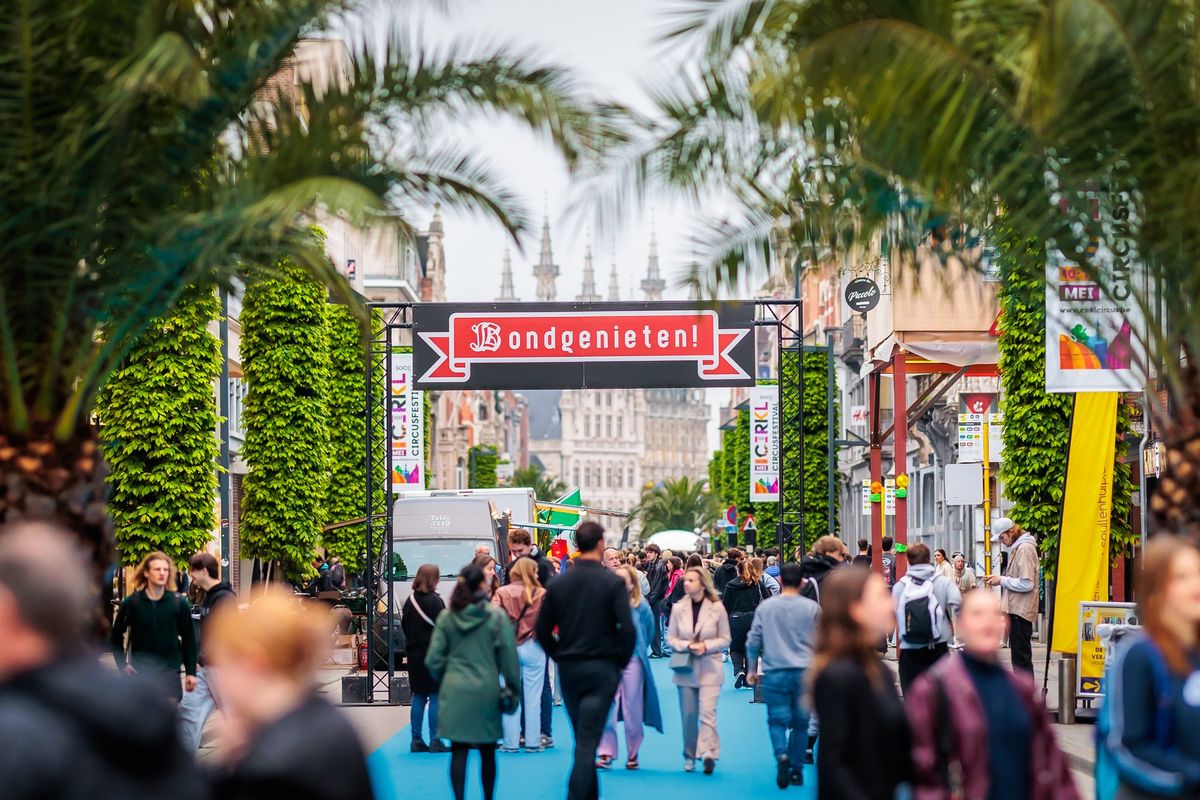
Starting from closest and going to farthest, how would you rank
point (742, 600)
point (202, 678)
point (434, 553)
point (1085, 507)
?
point (202, 678) → point (1085, 507) → point (742, 600) → point (434, 553)

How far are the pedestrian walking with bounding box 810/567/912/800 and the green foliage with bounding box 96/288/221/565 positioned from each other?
20.5m

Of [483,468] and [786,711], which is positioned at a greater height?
[483,468]

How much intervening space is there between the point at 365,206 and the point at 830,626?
326cm

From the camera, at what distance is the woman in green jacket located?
1202cm

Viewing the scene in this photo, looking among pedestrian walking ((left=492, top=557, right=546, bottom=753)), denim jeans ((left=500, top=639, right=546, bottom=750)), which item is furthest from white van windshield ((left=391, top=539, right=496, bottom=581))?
denim jeans ((left=500, top=639, right=546, bottom=750))

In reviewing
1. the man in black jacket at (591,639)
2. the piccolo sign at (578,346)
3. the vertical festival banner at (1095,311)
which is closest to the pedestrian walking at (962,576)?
the piccolo sign at (578,346)

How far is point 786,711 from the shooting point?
1483 cm

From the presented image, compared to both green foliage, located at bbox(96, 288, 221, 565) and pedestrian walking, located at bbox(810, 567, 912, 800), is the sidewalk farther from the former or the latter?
green foliage, located at bbox(96, 288, 221, 565)

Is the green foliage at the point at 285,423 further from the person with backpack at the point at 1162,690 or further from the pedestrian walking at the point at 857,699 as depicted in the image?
the person with backpack at the point at 1162,690

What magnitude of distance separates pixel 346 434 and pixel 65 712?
44509 millimetres

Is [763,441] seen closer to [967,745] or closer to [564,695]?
[564,695]

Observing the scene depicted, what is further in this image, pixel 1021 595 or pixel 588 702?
pixel 1021 595

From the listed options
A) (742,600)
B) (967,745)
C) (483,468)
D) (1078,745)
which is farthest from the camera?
(483,468)

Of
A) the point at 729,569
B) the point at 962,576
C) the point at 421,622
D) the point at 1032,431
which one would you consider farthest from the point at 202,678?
the point at 962,576
